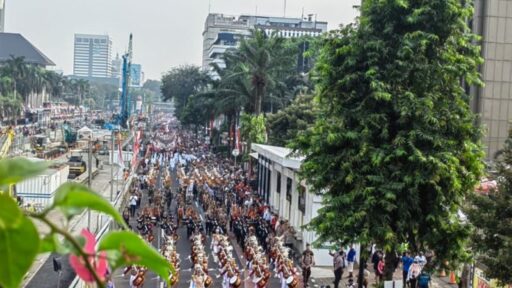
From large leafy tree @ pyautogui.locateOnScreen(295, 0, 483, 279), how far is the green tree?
24.1 meters

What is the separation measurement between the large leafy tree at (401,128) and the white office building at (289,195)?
5.03m

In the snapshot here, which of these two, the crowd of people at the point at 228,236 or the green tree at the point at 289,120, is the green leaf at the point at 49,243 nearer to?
the crowd of people at the point at 228,236

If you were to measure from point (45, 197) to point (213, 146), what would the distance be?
1699 inches

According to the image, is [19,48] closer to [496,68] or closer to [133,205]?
[496,68]

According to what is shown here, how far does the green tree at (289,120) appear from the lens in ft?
130

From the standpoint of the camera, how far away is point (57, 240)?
1.18m

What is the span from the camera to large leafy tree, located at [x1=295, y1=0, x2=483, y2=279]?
1351 cm

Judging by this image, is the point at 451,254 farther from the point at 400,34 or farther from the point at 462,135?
the point at 400,34

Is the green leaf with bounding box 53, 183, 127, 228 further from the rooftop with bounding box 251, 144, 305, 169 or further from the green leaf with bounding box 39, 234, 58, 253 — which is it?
the rooftop with bounding box 251, 144, 305, 169

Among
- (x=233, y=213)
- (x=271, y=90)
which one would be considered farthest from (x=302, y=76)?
(x=233, y=213)

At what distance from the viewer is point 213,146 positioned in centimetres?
6938

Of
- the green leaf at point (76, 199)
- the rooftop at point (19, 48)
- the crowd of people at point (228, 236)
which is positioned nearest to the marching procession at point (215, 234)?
the crowd of people at point (228, 236)

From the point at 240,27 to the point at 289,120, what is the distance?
121 metres

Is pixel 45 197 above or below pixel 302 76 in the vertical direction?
below
